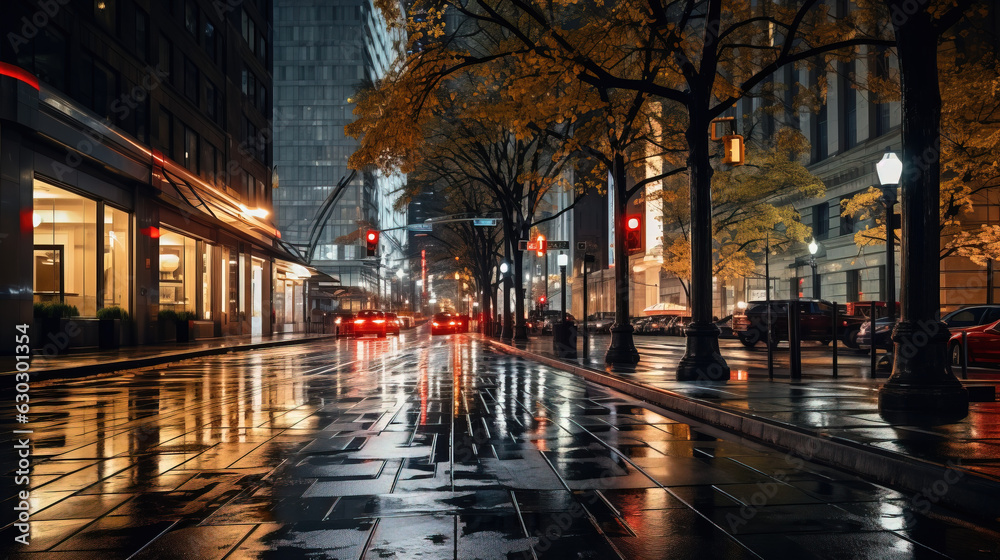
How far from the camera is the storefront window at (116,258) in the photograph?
27.3 meters

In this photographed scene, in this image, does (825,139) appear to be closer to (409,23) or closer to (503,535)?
(409,23)

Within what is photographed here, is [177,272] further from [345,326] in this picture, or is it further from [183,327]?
[345,326]

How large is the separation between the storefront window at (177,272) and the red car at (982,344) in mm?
28966

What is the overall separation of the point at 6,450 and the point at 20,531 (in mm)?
3330

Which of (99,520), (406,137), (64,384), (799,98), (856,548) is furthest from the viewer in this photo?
(799,98)

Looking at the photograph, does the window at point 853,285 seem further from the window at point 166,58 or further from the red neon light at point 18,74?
the red neon light at point 18,74

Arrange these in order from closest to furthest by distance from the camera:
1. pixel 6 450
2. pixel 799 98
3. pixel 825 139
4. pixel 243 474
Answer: pixel 243 474, pixel 6 450, pixel 799 98, pixel 825 139

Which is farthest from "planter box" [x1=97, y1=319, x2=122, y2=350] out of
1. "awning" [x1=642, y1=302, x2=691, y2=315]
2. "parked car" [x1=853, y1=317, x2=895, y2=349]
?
"awning" [x1=642, y1=302, x2=691, y2=315]

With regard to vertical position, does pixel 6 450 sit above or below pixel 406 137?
below

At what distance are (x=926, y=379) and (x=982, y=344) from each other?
11.4 metres

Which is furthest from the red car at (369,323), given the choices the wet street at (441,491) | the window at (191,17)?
the wet street at (441,491)

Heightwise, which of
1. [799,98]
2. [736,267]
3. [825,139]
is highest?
[825,139]

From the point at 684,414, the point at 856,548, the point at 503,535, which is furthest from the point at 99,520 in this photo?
the point at 684,414

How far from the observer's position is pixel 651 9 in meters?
14.5
